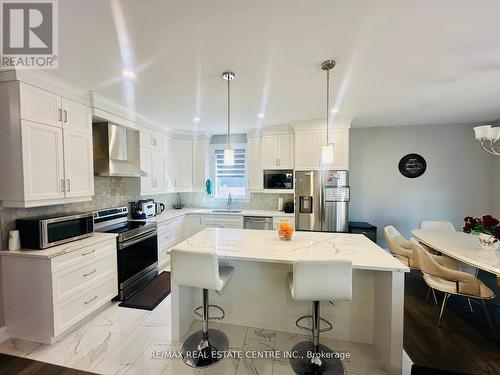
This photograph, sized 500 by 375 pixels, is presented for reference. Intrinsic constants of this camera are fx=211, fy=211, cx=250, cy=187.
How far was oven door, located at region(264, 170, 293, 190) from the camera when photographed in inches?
171

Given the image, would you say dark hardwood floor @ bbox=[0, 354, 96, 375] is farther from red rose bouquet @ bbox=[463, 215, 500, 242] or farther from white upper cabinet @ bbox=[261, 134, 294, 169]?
red rose bouquet @ bbox=[463, 215, 500, 242]

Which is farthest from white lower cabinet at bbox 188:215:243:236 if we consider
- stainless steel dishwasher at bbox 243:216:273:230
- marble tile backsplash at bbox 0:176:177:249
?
marble tile backsplash at bbox 0:176:177:249

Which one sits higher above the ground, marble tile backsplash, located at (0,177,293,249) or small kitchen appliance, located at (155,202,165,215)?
marble tile backsplash, located at (0,177,293,249)

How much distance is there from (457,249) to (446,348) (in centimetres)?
103

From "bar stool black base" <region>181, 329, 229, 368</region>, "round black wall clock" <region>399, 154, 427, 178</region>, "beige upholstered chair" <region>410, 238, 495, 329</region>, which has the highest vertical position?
"round black wall clock" <region>399, 154, 427, 178</region>

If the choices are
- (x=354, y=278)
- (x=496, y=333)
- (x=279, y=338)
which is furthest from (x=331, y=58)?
(x=496, y=333)

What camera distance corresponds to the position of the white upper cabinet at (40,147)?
1.96 meters

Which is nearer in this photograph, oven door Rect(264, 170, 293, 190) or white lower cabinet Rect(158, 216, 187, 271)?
white lower cabinet Rect(158, 216, 187, 271)

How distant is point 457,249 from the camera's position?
2.38 m

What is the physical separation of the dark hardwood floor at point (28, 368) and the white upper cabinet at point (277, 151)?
147 inches

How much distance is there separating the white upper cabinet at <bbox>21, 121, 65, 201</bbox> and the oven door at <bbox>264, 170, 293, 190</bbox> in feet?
10.6

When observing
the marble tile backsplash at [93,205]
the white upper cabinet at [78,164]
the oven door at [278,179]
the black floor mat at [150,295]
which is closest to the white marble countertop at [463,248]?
the oven door at [278,179]

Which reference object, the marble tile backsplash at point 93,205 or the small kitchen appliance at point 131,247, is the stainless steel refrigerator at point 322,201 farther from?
the marble tile backsplash at point 93,205

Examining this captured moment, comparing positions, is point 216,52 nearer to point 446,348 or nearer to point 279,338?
point 279,338
